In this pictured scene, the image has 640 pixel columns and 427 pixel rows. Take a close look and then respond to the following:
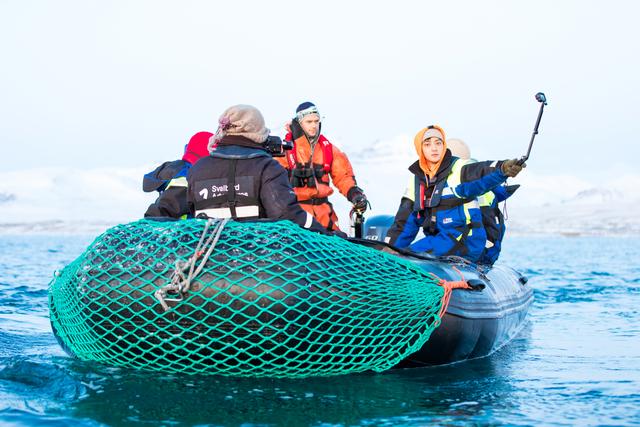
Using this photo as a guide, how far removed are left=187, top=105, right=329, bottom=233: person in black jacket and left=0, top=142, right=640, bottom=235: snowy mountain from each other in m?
43.2

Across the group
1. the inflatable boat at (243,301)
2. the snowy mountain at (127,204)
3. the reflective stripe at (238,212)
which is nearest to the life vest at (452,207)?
the inflatable boat at (243,301)

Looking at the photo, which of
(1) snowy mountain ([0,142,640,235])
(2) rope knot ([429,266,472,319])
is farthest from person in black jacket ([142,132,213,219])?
(1) snowy mountain ([0,142,640,235])

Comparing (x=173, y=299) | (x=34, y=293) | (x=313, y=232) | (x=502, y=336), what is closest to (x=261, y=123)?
(x=313, y=232)

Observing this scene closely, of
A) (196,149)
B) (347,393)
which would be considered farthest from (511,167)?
(347,393)

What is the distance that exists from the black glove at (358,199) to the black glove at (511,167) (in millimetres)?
909

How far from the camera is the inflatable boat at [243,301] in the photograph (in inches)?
146

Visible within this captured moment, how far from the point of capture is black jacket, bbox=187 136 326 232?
404 cm

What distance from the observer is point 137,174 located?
9575 cm

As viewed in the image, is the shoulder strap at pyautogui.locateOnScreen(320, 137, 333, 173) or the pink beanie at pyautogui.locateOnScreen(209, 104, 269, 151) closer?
the pink beanie at pyautogui.locateOnScreen(209, 104, 269, 151)

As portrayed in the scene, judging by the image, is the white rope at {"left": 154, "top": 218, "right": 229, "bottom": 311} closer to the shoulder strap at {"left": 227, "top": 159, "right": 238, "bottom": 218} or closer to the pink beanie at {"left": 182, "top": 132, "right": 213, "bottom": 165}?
the shoulder strap at {"left": 227, "top": 159, "right": 238, "bottom": 218}

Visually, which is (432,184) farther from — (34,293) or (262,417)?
(34,293)

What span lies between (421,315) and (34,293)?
5742 mm

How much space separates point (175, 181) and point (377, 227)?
7.47 feet

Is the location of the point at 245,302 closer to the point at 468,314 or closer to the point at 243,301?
the point at 243,301
